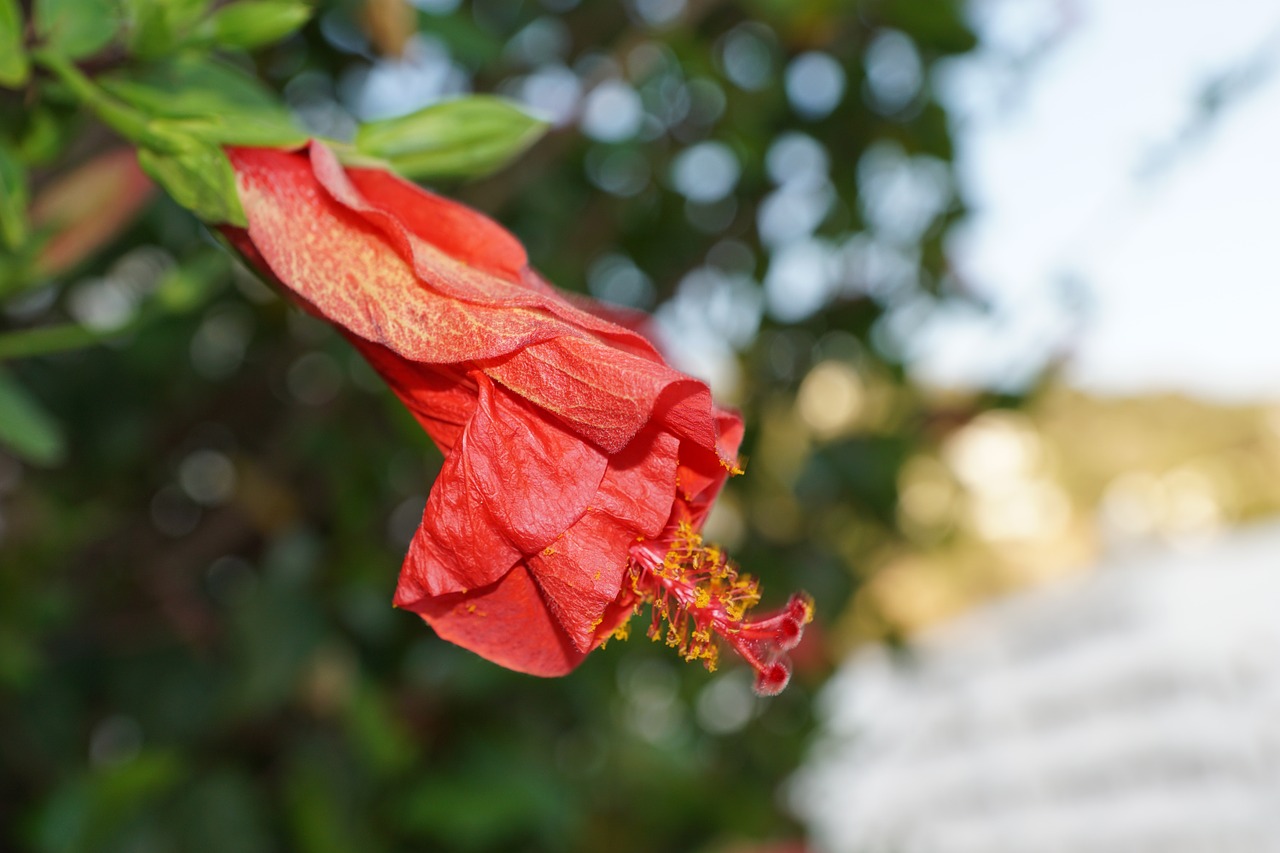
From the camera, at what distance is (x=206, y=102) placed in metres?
0.52

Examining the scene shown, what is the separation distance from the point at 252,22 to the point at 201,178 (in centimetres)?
12

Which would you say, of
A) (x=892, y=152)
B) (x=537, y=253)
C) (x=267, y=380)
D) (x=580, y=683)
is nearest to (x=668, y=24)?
(x=537, y=253)

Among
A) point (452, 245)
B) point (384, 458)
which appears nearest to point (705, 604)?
point (452, 245)

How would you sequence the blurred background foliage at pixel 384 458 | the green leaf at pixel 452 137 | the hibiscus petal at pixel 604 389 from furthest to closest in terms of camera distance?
the blurred background foliage at pixel 384 458 < the green leaf at pixel 452 137 < the hibiscus petal at pixel 604 389

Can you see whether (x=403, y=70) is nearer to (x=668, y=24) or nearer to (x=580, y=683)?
(x=668, y=24)

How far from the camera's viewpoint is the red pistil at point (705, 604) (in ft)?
1.50

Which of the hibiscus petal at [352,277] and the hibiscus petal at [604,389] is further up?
the hibiscus petal at [604,389]

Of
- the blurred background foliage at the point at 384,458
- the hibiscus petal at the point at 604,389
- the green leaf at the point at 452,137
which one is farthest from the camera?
the blurred background foliage at the point at 384,458

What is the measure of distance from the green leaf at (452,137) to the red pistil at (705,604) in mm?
224

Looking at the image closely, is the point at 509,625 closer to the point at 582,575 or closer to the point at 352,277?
the point at 582,575

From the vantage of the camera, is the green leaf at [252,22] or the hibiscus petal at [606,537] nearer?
the hibiscus petal at [606,537]

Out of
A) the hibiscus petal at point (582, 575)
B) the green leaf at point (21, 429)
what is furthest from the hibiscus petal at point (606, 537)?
the green leaf at point (21, 429)

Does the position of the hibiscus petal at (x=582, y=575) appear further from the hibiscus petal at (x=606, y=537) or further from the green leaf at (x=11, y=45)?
the green leaf at (x=11, y=45)

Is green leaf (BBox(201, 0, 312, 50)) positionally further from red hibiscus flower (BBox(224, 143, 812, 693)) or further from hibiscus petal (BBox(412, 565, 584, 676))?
hibiscus petal (BBox(412, 565, 584, 676))
